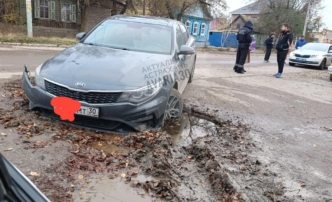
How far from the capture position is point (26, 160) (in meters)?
2.89

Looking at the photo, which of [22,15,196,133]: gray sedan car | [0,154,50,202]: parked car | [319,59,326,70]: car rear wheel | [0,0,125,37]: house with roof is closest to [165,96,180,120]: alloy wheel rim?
[22,15,196,133]: gray sedan car

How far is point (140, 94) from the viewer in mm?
3566

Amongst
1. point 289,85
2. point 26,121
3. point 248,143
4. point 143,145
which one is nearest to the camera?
point 143,145

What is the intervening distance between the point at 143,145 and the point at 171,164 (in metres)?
0.48

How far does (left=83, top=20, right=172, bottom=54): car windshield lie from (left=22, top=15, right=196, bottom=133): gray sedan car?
0.04 metres

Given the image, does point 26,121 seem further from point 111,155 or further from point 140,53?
point 140,53

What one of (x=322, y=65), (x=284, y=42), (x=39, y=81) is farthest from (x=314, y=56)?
(x=39, y=81)

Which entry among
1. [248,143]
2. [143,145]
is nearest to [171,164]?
[143,145]

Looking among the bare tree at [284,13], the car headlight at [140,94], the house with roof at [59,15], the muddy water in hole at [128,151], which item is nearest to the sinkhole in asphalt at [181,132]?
the muddy water in hole at [128,151]

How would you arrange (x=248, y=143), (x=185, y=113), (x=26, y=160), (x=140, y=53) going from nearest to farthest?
(x=26, y=160) → (x=248, y=143) → (x=140, y=53) → (x=185, y=113)

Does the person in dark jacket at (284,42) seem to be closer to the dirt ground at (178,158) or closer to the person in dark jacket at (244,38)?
the person in dark jacket at (244,38)

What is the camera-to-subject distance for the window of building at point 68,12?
25.4 meters

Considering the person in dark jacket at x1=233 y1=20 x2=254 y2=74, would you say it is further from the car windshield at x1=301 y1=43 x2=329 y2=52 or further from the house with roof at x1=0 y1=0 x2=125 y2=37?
the house with roof at x1=0 y1=0 x2=125 y2=37

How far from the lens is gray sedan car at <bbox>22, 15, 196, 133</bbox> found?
3451mm
